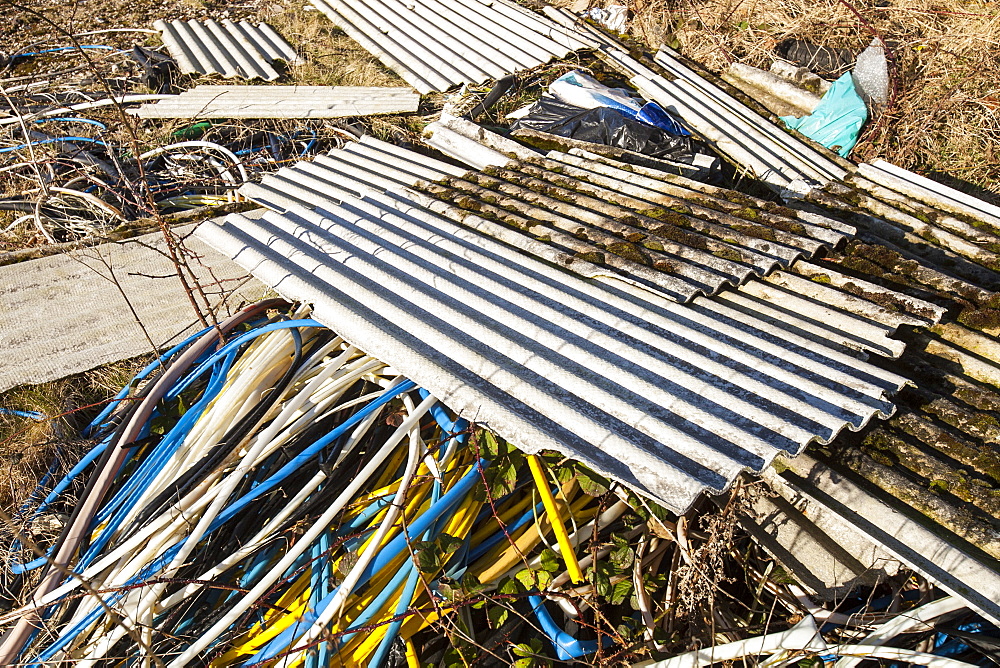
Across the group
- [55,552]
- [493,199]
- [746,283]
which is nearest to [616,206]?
[493,199]

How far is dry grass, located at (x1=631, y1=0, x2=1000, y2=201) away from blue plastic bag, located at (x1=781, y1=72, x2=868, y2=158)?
0.13 meters

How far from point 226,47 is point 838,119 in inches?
271

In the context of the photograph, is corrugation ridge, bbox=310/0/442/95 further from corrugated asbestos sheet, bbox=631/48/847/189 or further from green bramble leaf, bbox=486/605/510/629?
green bramble leaf, bbox=486/605/510/629

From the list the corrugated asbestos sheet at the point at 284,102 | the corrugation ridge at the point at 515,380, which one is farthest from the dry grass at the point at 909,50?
the corrugation ridge at the point at 515,380

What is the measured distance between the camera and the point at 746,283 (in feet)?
10.4

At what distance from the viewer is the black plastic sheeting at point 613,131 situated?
4.93 m

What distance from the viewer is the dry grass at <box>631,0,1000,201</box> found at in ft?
17.1

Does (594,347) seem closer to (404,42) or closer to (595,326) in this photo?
(595,326)

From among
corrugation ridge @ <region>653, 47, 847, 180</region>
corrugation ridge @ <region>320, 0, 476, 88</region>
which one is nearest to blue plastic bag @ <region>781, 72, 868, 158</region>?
corrugation ridge @ <region>653, 47, 847, 180</region>

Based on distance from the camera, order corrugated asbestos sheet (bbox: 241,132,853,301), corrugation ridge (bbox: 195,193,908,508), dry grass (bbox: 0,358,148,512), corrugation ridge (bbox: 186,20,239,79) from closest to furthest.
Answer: corrugation ridge (bbox: 195,193,908,508) < corrugated asbestos sheet (bbox: 241,132,853,301) < dry grass (bbox: 0,358,148,512) < corrugation ridge (bbox: 186,20,239,79)

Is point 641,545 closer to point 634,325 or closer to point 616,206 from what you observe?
point 634,325

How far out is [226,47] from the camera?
800cm

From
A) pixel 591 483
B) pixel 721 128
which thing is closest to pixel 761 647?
pixel 591 483

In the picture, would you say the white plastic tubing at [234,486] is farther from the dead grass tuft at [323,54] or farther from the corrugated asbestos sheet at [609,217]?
the dead grass tuft at [323,54]
